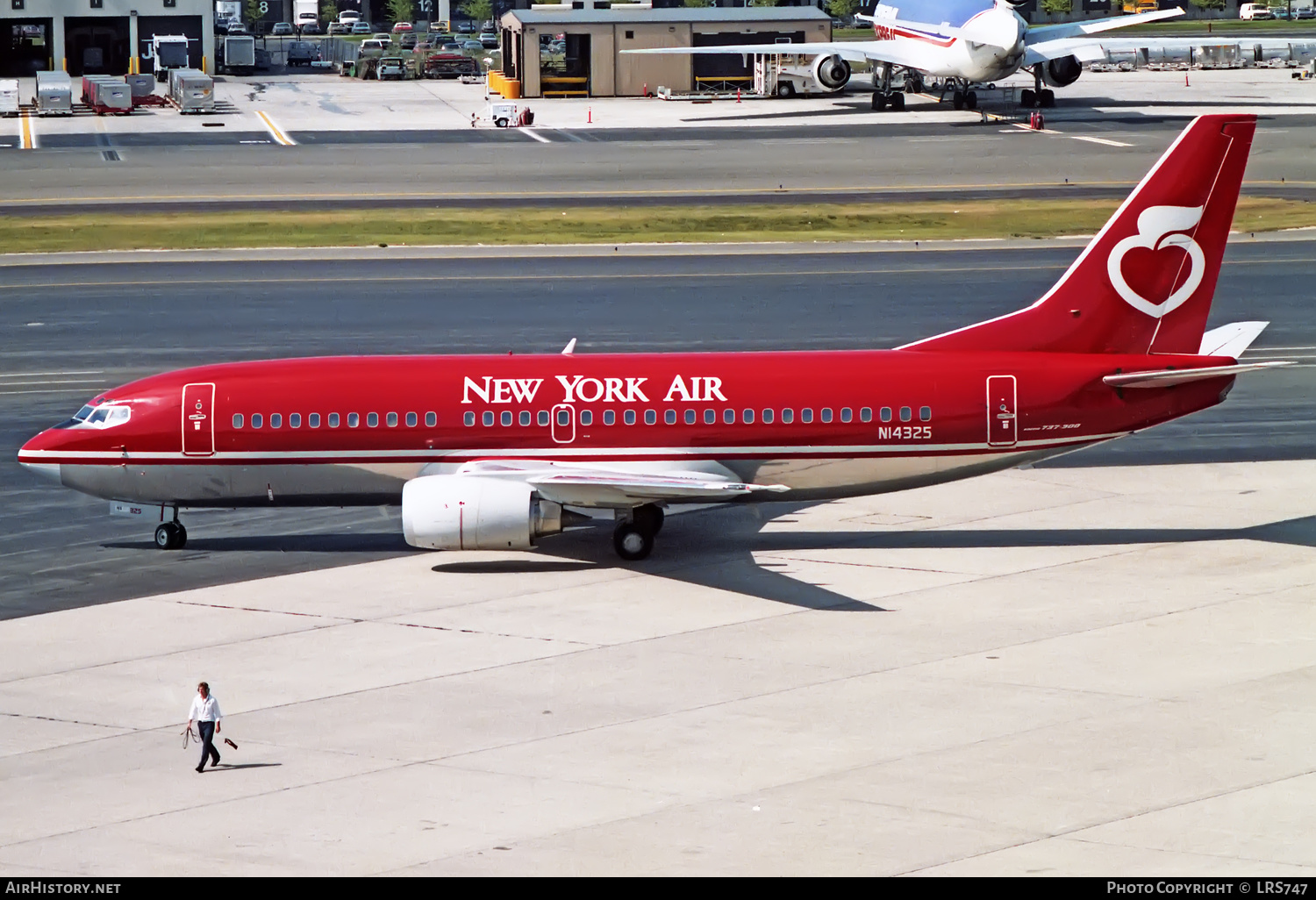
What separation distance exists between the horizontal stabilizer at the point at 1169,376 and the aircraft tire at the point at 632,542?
30.9 ft

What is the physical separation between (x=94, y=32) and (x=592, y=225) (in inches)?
3588

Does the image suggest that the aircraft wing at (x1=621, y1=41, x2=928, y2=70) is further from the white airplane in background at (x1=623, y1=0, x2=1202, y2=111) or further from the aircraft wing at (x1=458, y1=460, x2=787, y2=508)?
the aircraft wing at (x1=458, y1=460, x2=787, y2=508)

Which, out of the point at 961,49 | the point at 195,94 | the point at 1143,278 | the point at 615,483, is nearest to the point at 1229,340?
the point at 1143,278

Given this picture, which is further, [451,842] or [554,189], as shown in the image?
[554,189]

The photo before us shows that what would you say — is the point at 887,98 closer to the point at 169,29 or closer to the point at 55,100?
the point at 55,100

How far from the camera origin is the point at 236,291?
65.1 metres

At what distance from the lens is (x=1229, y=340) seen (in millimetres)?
35719

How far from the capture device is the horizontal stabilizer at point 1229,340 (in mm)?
35219

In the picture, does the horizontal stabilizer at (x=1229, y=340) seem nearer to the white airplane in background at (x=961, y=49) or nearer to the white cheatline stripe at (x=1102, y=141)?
the white cheatline stripe at (x=1102, y=141)

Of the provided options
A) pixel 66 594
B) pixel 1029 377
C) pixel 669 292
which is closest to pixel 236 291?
pixel 669 292

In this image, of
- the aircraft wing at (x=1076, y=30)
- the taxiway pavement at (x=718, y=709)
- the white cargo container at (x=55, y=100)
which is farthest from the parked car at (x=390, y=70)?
the taxiway pavement at (x=718, y=709)
